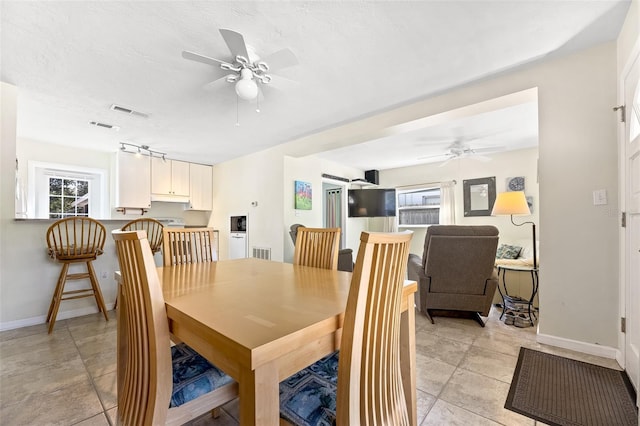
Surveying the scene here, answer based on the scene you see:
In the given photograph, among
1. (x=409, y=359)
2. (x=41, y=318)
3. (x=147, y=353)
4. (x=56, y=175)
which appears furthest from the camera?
(x=56, y=175)

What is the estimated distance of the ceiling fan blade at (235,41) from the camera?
5.21 feet

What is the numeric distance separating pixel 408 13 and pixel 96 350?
135 inches

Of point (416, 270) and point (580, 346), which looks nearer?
point (580, 346)

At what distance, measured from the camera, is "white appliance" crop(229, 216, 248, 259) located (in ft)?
16.9

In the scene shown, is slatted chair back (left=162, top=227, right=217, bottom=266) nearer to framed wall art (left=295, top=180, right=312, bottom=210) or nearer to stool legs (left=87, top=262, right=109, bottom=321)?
stool legs (left=87, top=262, right=109, bottom=321)

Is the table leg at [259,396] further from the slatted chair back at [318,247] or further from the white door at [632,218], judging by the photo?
the white door at [632,218]

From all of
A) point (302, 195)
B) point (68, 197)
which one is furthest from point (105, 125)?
point (302, 195)

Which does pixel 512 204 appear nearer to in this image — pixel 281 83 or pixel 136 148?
pixel 281 83

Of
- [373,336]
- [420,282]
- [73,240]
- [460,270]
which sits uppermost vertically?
[73,240]

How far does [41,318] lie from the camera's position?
109 inches

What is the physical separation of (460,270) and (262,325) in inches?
95.8

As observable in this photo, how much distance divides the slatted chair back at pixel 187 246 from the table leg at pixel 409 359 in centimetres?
155

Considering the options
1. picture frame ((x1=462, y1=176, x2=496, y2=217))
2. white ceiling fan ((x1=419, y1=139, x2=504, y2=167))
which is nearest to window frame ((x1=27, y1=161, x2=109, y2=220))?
white ceiling fan ((x1=419, y1=139, x2=504, y2=167))

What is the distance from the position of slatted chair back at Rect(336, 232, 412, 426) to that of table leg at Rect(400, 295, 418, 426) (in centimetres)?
26
